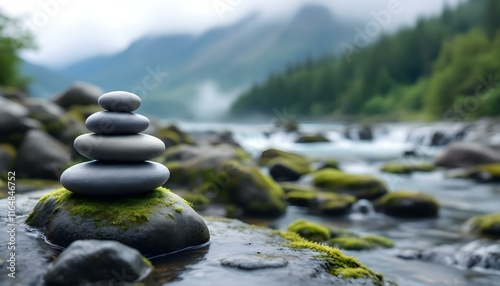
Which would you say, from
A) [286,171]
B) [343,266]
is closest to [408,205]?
[286,171]

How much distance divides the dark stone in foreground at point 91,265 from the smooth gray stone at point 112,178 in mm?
1612

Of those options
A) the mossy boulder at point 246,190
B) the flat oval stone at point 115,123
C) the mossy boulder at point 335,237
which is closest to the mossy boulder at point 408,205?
the mossy boulder at point 246,190

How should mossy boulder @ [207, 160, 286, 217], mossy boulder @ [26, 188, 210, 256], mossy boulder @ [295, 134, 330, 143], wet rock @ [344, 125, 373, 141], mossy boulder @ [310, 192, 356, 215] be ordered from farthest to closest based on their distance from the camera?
wet rock @ [344, 125, 373, 141]
mossy boulder @ [295, 134, 330, 143]
mossy boulder @ [310, 192, 356, 215]
mossy boulder @ [207, 160, 286, 217]
mossy boulder @ [26, 188, 210, 256]

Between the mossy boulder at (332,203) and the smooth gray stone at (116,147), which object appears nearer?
the smooth gray stone at (116,147)

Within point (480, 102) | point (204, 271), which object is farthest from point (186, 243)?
point (480, 102)

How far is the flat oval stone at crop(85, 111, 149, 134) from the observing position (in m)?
7.61

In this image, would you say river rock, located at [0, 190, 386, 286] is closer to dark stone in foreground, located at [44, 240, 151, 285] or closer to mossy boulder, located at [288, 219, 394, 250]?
dark stone in foreground, located at [44, 240, 151, 285]

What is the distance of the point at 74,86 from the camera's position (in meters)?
31.0

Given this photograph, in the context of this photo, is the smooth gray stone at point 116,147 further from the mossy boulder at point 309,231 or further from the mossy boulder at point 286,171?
the mossy boulder at point 286,171

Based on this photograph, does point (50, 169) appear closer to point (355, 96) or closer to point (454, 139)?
point (454, 139)

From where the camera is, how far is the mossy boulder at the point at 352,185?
19844 mm

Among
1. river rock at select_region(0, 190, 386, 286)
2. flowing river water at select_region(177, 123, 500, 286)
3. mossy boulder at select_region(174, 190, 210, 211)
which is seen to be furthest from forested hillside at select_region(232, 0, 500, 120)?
river rock at select_region(0, 190, 386, 286)

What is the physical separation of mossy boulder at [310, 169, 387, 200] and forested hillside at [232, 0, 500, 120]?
130 feet

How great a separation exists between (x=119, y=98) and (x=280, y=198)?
34.5ft
